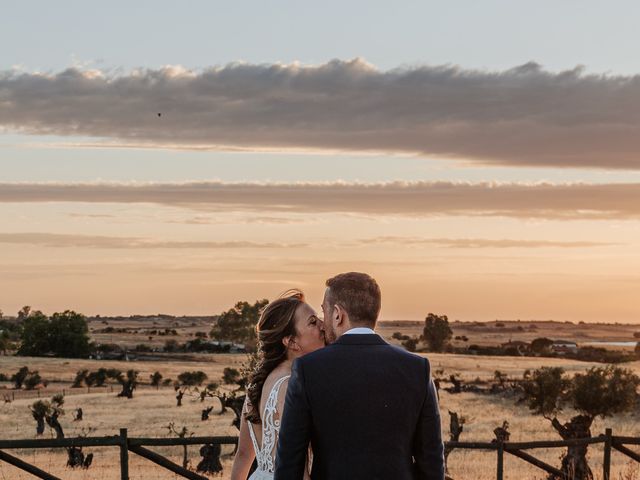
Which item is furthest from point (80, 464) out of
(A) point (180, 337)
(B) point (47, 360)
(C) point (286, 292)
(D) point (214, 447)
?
(A) point (180, 337)

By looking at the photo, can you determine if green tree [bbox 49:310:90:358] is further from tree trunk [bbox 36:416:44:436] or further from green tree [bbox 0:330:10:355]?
tree trunk [bbox 36:416:44:436]

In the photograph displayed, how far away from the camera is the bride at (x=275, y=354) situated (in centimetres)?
562

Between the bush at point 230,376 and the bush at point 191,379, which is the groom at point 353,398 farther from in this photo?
the bush at point 191,379

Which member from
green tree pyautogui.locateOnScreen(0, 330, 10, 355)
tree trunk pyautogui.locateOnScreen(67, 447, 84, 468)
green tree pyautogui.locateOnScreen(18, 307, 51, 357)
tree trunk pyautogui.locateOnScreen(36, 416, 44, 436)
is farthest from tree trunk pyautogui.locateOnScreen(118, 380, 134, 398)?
green tree pyautogui.locateOnScreen(18, 307, 51, 357)

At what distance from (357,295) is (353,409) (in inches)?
21.6

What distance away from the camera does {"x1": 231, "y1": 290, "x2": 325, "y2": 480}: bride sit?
562cm

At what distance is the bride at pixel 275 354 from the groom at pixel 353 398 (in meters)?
0.61

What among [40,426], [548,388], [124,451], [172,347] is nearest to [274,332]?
[124,451]

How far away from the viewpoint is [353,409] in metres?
4.92

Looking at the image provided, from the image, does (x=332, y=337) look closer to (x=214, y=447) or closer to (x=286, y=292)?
(x=286, y=292)

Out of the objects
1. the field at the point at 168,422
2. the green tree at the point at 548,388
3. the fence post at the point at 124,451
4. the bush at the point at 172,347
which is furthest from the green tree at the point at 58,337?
the fence post at the point at 124,451

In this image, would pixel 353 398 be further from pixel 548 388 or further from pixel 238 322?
pixel 238 322

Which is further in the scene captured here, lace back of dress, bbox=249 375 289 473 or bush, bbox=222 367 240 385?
bush, bbox=222 367 240 385

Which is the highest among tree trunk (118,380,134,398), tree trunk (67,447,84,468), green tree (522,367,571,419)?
green tree (522,367,571,419)
